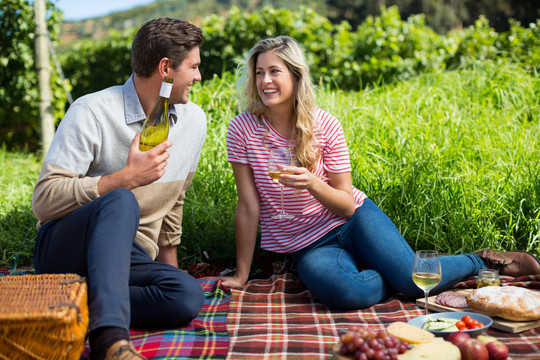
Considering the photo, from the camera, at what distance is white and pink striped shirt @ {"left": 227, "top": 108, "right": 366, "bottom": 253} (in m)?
3.64

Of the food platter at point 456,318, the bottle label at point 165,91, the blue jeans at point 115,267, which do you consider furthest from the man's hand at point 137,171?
the food platter at point 456,318

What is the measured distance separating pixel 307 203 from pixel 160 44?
1353 millimetres

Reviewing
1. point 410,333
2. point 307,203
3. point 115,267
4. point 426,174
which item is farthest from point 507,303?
point 115,267

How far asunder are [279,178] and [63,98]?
6306 mm

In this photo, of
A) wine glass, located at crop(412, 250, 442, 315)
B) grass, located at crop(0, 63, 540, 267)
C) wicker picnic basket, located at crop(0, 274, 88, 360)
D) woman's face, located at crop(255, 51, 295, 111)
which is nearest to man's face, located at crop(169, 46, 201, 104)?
woman's face, located at crop(255, 51, 295, 111)

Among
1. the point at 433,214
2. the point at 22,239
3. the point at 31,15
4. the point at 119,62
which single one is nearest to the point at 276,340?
the point at 433,214

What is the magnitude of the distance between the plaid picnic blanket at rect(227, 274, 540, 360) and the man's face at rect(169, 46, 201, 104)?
1.31 metres

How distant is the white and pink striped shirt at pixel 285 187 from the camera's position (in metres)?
3.64

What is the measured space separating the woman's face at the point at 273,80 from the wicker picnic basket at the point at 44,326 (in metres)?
1.76

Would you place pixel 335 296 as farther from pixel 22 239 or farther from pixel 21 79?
pixel 21 79

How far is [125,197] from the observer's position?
269 centimetres

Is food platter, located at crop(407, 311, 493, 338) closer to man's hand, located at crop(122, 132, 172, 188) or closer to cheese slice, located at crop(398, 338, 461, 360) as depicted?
cheese slice, located at crop(398, 338, 461, 360)

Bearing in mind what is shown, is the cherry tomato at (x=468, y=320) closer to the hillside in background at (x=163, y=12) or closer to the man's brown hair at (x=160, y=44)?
the man's brown hair at (x=160, y=44)

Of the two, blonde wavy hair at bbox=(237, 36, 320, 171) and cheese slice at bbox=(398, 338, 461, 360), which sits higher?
blonde wavy hair at bbox=(237, 36, 320, 171)
